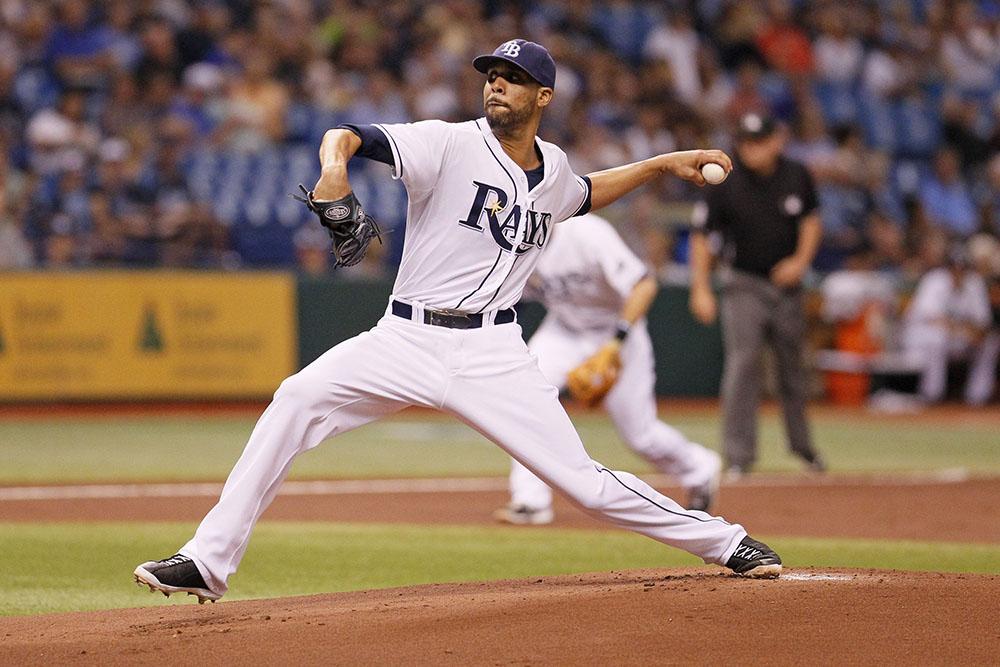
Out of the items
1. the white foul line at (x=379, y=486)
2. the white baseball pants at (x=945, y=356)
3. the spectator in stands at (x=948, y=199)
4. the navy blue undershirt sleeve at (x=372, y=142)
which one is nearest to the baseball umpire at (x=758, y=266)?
the white foul line at (x=379, y=486)

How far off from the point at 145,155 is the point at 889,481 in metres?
8.82

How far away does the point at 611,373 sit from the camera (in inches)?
320

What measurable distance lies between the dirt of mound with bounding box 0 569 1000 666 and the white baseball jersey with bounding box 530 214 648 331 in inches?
119

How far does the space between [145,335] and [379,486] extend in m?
6.16

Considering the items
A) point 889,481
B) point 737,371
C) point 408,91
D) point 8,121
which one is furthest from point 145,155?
point 889,481

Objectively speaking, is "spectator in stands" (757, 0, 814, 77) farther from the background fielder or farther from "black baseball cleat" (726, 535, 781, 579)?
"black baseball cleat" (726, 535, 781, 579)

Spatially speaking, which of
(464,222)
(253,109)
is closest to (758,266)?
(464,222)

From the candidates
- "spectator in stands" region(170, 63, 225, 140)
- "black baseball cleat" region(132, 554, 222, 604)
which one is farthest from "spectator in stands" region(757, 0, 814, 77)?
"black baseball cleat" region(132, 554, 222, 604)

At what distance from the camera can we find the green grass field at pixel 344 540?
21.6 feet

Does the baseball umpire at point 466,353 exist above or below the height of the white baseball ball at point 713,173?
below

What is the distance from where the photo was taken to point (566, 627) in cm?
487

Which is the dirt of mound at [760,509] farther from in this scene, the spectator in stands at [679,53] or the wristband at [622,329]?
the spectator in stands at [679,53]

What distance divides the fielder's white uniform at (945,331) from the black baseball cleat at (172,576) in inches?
582

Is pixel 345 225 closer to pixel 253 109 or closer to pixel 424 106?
pixel 253 109
